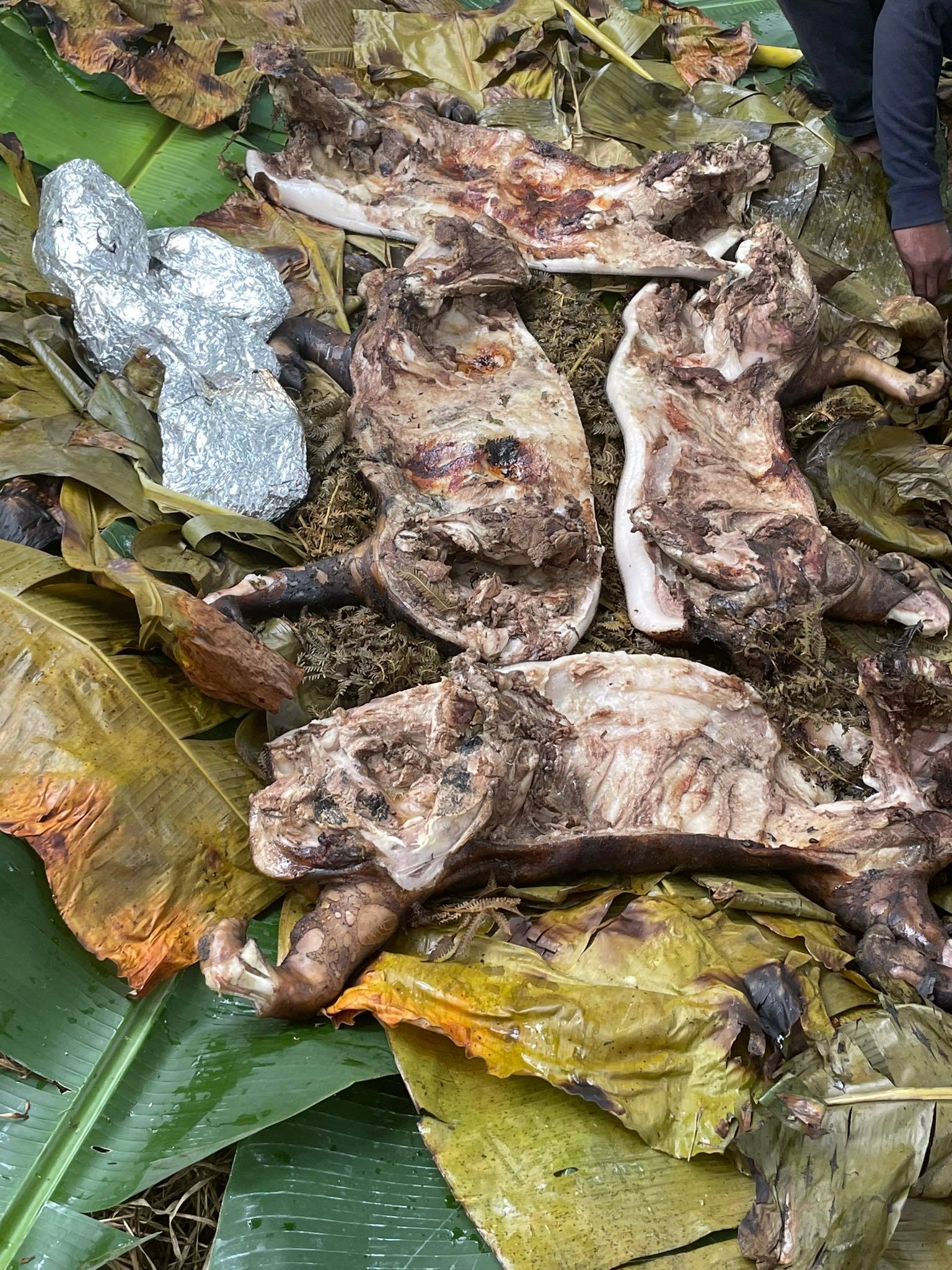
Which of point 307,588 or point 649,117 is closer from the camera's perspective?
point 307,588

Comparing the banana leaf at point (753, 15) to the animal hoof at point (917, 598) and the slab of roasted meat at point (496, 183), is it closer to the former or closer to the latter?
the slab of roasted meat at point (496, 183)

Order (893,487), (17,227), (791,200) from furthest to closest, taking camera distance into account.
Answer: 1. (791,200)
2. (893,487)
3. (17,227)

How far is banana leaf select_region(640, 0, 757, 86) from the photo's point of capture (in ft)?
16.1

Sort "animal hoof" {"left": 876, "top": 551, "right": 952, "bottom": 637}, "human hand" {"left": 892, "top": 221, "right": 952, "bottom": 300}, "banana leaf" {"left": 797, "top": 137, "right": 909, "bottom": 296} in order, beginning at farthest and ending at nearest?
1. "banana leaf" {"left": 797, "top": 137, "right": 909, "bottom": 296}
2. "human hand" {"left": 892, "top": 221, "right": 952, "bottom": 300}
3. "animal hoof" {"left": 876, "top": 551, "right": 952, "bottom": 637}

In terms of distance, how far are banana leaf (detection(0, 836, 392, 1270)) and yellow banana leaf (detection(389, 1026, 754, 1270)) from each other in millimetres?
169

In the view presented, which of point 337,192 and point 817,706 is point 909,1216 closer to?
point 817,706

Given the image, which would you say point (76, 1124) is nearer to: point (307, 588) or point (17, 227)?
point (307, 588)

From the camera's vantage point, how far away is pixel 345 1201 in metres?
2.07

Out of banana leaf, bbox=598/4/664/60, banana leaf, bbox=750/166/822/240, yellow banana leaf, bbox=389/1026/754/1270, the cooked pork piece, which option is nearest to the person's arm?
banana leaf, bbox=750/166/822/240

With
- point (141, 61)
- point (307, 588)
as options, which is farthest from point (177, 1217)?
point (141, 61)

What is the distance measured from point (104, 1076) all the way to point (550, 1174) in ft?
3.30

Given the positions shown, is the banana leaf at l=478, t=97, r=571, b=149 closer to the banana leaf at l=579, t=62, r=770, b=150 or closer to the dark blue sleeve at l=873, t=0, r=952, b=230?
the banana leaf at l=579, t=62, r=770, b=150

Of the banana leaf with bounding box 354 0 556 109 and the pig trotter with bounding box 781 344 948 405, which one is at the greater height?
the banana leaf with bounding box 354 0 556 109

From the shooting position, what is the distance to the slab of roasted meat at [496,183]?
376cm
